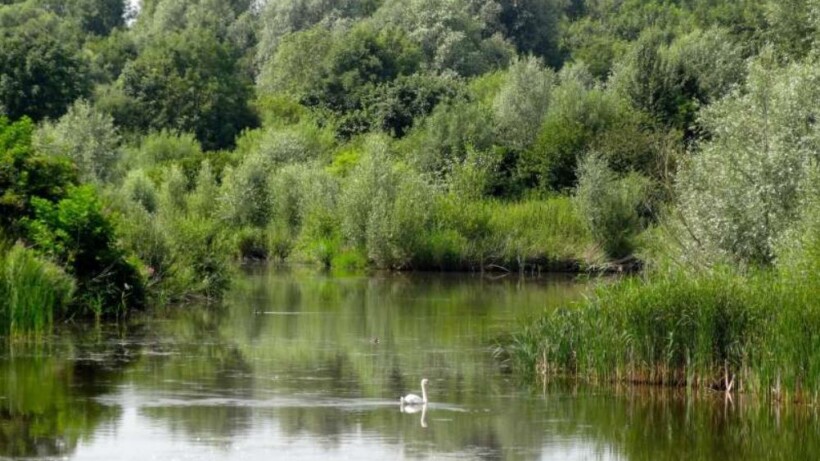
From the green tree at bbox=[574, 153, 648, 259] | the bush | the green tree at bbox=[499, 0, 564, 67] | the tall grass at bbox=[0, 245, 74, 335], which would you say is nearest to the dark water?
the tall grass at bbox=[0, 245, 74, 335]

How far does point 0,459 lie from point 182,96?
212ft

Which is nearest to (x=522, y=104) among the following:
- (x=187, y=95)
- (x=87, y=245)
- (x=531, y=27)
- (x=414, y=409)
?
(x=187, y=95)

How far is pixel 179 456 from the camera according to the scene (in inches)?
731

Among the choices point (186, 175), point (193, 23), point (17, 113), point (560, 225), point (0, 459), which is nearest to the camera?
point (0, 459)

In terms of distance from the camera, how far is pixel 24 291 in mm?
28422

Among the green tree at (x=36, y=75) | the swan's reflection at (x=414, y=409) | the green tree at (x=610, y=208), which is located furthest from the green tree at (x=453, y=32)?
the swan's reflection at (x=414, y=409)

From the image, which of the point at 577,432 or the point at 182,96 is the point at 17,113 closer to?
the point at 182,96

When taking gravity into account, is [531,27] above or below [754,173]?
above

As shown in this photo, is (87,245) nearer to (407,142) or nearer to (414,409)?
(414,409)

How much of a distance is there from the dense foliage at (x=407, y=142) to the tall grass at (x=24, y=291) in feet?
4.98

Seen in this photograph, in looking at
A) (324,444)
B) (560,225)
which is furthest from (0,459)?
(560,225)

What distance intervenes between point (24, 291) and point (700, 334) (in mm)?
13729

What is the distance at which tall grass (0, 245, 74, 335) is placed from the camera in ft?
92.2

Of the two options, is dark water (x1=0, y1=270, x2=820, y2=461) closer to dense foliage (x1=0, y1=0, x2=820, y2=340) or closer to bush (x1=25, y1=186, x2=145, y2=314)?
bush (x1=25, y1=186, x2=145, y2=314)
